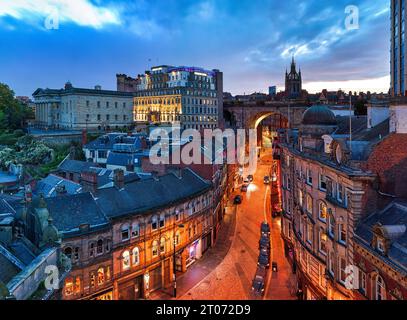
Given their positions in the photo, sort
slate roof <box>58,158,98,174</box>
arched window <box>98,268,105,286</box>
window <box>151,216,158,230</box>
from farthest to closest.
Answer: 1. slate roof <box>58,158,98,174</box>
2. window <box>151,216,158,230</box>
3. arched window <box>98,268,105,286</box>

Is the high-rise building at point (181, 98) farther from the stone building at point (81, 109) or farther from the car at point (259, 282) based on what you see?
the car at point (259, 282)

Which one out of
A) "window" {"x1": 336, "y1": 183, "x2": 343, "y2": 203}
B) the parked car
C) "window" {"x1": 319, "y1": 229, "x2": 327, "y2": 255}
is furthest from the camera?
the parked car

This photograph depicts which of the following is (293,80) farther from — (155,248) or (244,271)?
(155,248)

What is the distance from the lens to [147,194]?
32469 mm

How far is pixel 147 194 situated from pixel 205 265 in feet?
30.2

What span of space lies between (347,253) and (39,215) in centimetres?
1699

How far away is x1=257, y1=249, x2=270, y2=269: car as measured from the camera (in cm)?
3348

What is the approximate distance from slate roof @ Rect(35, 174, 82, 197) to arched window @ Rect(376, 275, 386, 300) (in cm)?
2728

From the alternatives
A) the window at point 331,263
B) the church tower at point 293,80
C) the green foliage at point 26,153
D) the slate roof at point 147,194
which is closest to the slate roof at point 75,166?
the green foliage at point 26,153

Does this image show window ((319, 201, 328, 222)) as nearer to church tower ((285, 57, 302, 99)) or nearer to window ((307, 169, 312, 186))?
window ((307, 169, 312, 186))

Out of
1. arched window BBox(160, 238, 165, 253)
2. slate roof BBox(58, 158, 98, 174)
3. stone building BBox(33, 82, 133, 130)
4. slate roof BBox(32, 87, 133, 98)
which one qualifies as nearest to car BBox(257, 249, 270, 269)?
arched window BBox(160, 238, 165, 253)

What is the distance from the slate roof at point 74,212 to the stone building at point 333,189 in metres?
15.5

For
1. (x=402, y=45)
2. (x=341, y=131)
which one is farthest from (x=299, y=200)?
(x=402, y=45)

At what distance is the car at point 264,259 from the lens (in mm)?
33484
